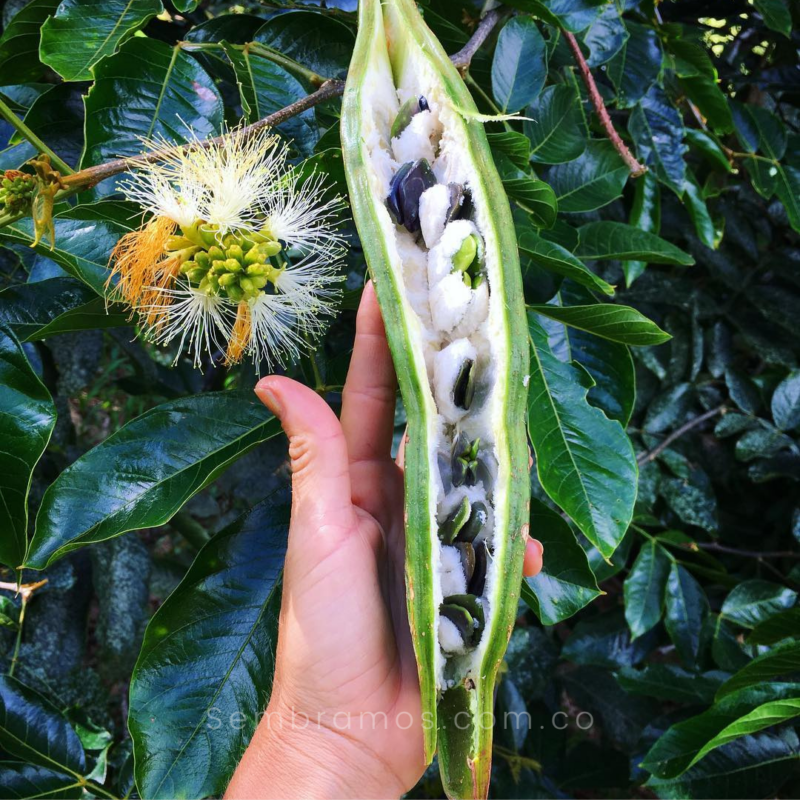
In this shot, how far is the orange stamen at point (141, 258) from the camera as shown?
979 millimetres

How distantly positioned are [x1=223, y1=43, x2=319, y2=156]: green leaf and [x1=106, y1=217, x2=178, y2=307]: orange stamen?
0.77ft

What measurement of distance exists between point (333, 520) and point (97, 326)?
0.49 m

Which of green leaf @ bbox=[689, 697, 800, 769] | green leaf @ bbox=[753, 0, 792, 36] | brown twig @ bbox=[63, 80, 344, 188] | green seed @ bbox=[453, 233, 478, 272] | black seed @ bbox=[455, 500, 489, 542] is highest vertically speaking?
green leaf @ bbox=[753, 0, 792, 36]

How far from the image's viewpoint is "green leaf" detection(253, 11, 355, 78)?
3.78 feet

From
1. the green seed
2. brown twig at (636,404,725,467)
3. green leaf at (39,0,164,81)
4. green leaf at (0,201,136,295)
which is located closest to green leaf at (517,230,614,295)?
the green seed

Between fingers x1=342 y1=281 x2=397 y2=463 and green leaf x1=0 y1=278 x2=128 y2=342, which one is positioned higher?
green leaf x1=0 y1=278 x2=128 y2=342

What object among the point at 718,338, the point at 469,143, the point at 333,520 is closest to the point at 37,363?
the point at 333,520

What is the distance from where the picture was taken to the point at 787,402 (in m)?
1.76

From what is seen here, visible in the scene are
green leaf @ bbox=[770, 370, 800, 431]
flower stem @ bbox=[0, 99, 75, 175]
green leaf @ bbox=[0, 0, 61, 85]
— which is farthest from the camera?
green leaf @ bbox=[770, 370, 800, 431]

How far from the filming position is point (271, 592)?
1.08 meters

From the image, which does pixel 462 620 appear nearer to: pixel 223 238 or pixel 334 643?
pixel 334 643

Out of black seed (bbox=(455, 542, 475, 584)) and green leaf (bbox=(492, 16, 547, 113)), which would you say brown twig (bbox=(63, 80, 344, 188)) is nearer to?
green leaf (bbox=(492, 16, 547, 113))

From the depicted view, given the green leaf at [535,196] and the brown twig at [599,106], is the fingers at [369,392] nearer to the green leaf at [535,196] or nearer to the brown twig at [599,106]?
the green leaf at [535,196]

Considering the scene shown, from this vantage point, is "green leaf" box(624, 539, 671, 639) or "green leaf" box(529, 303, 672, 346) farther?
"green leaf" box(624, 539, 671, 639)
